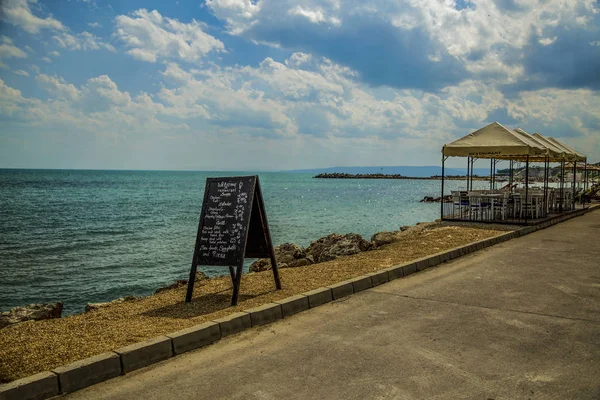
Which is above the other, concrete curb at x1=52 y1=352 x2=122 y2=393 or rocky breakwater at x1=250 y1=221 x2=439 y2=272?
concrete curb at x1=52 y1=352 x2=122 y2=393

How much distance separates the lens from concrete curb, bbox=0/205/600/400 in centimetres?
425

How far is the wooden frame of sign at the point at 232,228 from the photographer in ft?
23.5

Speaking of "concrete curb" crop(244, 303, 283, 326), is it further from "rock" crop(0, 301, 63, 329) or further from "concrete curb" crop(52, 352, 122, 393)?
"rock" crop(0, 301, 63, 329)

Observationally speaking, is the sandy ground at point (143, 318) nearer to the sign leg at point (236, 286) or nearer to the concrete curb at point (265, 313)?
the sign leg at point (236, 286)

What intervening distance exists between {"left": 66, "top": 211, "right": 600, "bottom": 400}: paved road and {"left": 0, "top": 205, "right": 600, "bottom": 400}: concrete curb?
0.45 feet

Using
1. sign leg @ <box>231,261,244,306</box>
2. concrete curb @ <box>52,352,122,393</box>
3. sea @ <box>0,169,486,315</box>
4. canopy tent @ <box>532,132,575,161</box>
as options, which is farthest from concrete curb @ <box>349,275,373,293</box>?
canopy tent @ <box>532,132,575,161</box>

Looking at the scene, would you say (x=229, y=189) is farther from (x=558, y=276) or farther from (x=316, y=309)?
(x=558, y=276)

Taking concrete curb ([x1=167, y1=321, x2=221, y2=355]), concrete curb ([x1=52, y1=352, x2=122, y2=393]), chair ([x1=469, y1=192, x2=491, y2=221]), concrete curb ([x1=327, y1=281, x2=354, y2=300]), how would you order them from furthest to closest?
chair ([x1=469, y1=192, x2=491, y2=221]) → concrete curb ([x1=327, y1=281, x2=354, y2=300]) → concrete curb ([x1=167, y1=321, x2=221, y2=355]) → concrete curb ([x1=52, y1=352, x2=122, y2=393])

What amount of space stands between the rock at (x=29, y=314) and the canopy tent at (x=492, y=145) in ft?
41.1

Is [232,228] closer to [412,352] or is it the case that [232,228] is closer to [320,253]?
[412,352]

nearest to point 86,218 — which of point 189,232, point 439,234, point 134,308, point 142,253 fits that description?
point 189,232

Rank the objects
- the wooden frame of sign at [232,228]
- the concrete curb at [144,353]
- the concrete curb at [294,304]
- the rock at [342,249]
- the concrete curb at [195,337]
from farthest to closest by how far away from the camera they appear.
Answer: the rock at [342,249], the wooden frame of sign at [232,228], the concrete curb at [294,304], the concrete curb at [195,337], the concrete curb at [144,353]

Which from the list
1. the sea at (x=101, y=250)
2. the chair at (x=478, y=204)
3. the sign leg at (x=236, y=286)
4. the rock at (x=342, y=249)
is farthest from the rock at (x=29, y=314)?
the chair at (x=478, y=204)

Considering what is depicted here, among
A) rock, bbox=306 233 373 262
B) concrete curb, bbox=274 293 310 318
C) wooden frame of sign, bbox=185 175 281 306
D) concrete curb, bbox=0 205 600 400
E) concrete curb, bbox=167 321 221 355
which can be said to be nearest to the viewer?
concrete curb, bbox=0 205 600 400
